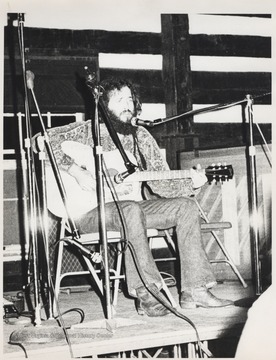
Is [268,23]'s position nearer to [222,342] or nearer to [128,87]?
[128,87]

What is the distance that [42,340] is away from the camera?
7.03ft

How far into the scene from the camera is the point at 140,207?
8.64ft

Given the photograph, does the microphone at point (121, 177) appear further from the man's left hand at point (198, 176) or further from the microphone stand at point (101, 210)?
the man's left hand at point (198, 176)

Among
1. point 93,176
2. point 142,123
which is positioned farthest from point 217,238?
point 142,123

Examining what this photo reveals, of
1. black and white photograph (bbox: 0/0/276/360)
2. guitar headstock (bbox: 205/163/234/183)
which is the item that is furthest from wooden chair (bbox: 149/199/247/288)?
guitar headstock (bbox: 205/163/234/183)

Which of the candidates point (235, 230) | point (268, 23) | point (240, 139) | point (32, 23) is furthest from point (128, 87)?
point (268, 23)

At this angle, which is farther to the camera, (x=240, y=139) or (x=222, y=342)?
(x=240, y=139)

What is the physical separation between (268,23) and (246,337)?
4535mm

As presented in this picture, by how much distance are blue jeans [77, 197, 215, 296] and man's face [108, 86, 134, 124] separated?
527 millimetres

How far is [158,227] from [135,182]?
278 millimetres

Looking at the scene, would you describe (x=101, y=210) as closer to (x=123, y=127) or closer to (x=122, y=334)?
(x=122, y=334)

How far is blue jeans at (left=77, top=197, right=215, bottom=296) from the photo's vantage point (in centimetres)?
256

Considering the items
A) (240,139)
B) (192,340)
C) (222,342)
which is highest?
(240,139)

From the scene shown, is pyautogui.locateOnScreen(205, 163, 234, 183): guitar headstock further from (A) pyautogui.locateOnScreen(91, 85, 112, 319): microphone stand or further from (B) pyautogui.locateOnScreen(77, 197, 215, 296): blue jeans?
(A) pyautogui.locateOnScreen(91, 85, 112, 319): microphone stand
